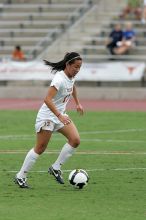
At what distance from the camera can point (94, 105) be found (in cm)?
3100

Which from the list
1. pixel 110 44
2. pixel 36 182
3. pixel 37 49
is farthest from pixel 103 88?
pixel 36 182

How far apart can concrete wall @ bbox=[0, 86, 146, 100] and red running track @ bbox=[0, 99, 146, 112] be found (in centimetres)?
59

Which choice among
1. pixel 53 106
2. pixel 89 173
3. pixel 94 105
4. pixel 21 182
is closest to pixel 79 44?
pixel 94 105

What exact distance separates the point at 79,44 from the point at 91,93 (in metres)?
5.44

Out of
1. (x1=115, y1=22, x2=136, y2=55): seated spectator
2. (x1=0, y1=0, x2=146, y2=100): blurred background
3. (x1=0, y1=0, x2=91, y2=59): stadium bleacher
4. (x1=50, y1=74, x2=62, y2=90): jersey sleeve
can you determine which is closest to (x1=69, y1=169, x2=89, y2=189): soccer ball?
(x1=50, y1=74, x2=62, y2=90): jersey sleeve

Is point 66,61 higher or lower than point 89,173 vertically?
higher

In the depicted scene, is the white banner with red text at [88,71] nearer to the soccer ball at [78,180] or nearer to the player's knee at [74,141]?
the player's knee at [74,141]

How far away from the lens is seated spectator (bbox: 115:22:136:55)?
117ft

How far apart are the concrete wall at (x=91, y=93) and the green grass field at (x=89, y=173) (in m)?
8.27

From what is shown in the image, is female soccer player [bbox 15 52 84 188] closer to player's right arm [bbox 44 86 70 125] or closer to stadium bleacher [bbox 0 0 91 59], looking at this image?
player's right arm [bbox 44 86 70 125]

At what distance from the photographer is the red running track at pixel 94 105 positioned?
97.2ft

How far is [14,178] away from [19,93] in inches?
846

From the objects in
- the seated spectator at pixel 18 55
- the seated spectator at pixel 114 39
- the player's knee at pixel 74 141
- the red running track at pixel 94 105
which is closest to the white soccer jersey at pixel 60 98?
the player's knee at pixel 74 141

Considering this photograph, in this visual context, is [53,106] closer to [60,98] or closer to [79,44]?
[60,98]
